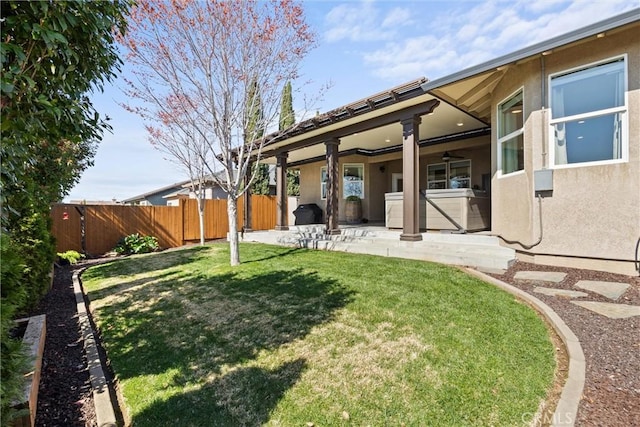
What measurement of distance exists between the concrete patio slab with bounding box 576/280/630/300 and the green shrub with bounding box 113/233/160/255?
40.5 feet

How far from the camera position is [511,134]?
687 centimetres

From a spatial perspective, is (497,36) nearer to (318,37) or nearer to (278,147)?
(318,37)

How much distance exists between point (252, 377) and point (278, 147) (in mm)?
9742

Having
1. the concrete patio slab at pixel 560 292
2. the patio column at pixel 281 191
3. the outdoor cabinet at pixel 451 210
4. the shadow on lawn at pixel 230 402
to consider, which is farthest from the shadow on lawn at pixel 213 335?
the patio column at pixel 281 191

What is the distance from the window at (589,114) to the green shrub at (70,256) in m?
12.8

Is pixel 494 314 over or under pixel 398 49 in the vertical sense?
under

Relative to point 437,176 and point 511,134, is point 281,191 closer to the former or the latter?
point 437,176

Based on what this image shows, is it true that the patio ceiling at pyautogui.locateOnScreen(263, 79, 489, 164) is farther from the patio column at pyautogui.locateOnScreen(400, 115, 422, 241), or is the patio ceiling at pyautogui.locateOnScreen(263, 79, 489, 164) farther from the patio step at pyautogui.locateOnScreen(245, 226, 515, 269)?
the patio step at pyautogui.locateOnScreen(245, 226, 515, 269)

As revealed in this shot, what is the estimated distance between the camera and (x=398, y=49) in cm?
880

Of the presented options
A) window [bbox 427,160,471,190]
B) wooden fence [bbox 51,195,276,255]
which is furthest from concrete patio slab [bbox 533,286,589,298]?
wooden fence [bbox 51,195,276,255]

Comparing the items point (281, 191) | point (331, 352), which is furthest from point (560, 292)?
point (281, 191)

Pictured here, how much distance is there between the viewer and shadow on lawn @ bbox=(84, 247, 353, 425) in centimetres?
249

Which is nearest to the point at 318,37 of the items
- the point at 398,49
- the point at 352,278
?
the point at 398,49

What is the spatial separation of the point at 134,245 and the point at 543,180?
12.2m
